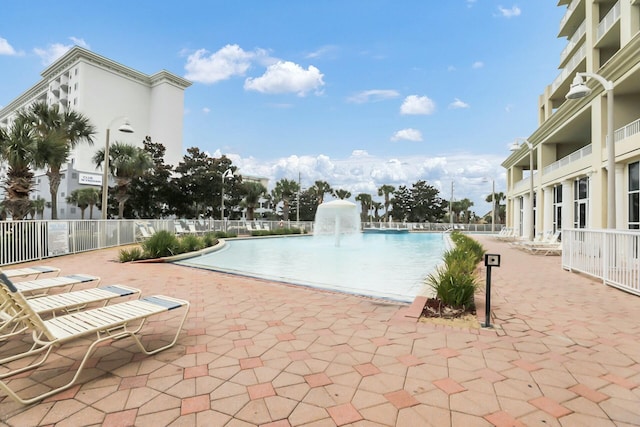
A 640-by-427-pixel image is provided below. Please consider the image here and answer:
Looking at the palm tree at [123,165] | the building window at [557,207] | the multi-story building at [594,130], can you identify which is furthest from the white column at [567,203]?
the palm tree at [123,165]

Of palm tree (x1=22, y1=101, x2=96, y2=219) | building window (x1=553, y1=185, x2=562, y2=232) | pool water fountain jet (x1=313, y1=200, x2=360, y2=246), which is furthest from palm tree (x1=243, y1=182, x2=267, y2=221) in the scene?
building window (x1=553, y1=185, x2=562, y2=232)

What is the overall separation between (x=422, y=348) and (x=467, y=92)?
20.5 meters

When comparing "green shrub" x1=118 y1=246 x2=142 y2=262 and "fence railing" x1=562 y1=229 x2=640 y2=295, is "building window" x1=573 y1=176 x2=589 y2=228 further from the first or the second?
"green shrub" x1=118 y1=246 x2=142 y2=262

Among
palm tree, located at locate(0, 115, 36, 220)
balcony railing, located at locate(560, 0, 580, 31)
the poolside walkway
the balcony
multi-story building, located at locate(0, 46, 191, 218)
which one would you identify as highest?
multi-story building, located at locate(0, 46, 191, 218)

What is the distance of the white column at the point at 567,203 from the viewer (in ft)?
53.9

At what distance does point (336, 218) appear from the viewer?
59.6 feet

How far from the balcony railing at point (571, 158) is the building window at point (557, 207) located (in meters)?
1.18

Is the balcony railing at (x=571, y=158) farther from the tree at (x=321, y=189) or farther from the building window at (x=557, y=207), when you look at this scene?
the tree at (x=321, y=189)

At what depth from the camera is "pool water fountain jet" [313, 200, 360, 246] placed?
1736 cm

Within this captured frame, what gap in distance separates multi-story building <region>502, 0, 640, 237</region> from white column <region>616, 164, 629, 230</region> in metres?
0.03

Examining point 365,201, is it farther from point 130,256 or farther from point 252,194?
point 130,256

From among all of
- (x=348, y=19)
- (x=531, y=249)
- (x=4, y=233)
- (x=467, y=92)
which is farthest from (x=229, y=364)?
(x=467, y=92)

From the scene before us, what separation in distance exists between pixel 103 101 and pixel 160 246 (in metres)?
56.8

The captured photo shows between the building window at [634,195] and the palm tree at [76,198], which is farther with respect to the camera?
the palm tree at [76,198]
